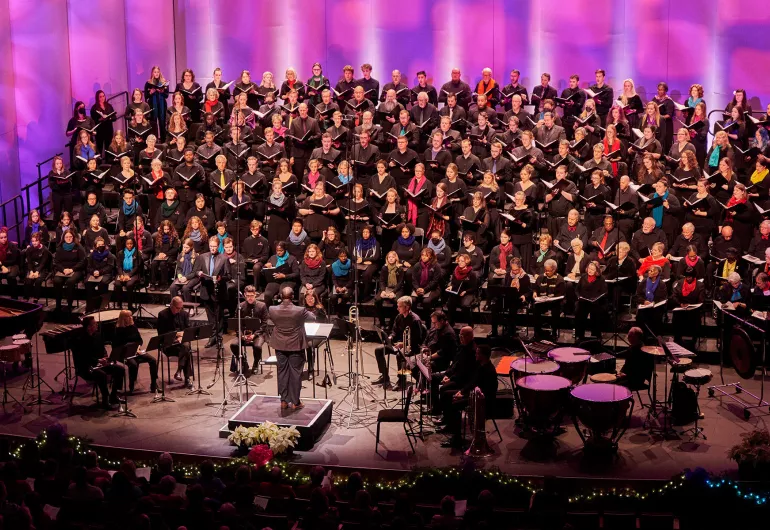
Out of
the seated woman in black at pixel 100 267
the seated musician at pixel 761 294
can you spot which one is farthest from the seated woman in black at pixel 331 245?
the seated musician at pixel 761 294

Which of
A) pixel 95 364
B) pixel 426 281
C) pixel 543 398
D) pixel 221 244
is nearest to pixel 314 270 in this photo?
pixel 426 281

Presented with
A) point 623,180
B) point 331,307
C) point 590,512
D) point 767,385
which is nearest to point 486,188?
point 623,180

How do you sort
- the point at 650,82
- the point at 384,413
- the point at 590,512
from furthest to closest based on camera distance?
the point at 650,82, the point at 384,413, the point at 590,512

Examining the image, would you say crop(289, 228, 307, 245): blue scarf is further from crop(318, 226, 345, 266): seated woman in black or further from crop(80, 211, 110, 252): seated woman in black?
crop(80, 211, 110, 252): seated woman in black

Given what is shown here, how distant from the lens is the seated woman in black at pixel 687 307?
1278cm

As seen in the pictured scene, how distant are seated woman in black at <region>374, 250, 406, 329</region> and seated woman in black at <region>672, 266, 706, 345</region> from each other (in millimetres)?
3716

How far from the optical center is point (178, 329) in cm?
1256

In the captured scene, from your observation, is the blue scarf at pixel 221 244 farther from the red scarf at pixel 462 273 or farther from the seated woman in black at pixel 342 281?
the red scarf at pixel 462 273

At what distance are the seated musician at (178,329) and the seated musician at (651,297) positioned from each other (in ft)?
19.2

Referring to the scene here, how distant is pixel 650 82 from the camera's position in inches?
733

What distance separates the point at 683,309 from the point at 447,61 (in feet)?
29.3

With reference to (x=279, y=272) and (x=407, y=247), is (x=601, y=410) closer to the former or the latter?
(x=407, y=247)

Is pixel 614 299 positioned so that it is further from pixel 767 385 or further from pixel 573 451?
pixel 573 451

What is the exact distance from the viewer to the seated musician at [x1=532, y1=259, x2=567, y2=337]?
1326 cm
